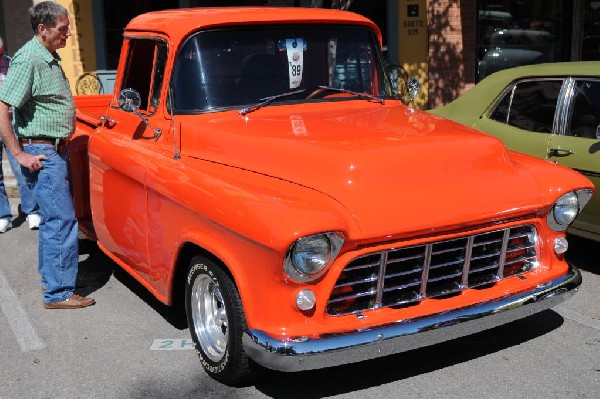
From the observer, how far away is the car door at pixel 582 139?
5.36 meters

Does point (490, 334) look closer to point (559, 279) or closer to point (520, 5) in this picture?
point (559, 279)

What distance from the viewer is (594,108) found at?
5.58 m

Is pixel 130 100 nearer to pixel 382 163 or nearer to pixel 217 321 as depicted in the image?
pixel 217 321

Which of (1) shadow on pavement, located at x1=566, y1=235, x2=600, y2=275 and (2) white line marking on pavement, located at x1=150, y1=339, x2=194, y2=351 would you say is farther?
(1) shadow on pavement, located at x1=566, y1=235, x2=600, y2=275

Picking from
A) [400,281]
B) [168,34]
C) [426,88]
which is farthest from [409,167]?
[426,88]

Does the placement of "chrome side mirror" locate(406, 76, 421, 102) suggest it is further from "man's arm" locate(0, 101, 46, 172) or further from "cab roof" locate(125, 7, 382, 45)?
"man's arm" locate(0, 101, 46, 172)

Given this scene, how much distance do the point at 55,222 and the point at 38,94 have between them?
873 millimetres

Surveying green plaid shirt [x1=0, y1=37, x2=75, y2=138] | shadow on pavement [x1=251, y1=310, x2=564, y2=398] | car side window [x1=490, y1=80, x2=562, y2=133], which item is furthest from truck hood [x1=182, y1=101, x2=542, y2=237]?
car side window [x1=490, y1=80, x2=562, y2=133]

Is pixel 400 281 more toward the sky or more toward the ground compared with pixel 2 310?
more toward the sky

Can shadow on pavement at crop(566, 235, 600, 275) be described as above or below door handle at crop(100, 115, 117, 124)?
below

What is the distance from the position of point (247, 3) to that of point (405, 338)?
10.3 m

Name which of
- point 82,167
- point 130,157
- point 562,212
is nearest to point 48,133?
point 130,157

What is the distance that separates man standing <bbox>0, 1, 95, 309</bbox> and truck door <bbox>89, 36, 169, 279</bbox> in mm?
244

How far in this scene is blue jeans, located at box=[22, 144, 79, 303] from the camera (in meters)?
4.94
